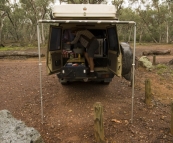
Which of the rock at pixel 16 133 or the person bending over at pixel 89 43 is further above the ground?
the person bending over at pixel 89 43

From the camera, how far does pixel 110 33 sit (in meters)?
7.15

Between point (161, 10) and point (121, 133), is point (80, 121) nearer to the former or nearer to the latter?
point (121, 133)

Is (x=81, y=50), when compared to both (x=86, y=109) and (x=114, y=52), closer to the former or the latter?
(x=114, y=52)

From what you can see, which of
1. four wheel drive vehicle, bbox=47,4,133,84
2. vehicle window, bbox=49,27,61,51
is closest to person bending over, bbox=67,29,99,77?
four wheel drive vehicle, bbox=47,4,133,84

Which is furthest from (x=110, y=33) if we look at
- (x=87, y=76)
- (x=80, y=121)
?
(x=80, y=121)

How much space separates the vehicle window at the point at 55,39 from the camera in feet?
22.6

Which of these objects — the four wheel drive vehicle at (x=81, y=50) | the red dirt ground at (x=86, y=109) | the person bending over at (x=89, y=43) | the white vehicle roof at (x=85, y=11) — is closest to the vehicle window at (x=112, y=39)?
the four wheel drive vehicle at (x=81, y=50)

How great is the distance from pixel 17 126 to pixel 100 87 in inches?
167

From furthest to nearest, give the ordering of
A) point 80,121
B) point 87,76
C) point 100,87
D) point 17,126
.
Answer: point 100,87, point 87,76, point 80,121, point 17,126

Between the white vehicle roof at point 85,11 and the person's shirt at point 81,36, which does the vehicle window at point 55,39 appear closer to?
the person's shirt at point 81,36

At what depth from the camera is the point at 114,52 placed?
682 centimetres

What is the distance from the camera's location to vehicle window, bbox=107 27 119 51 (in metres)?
6.71

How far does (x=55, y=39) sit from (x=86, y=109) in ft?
8.80

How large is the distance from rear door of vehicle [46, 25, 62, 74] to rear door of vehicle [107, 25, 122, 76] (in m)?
1.76
